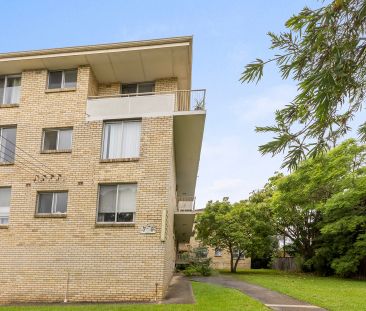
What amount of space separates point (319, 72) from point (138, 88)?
44.0 ft

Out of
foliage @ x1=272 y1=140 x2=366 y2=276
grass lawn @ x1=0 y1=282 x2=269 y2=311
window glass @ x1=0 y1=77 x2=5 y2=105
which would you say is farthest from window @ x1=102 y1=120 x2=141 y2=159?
foliage @ x1=272 y1=140 x2=366 y2=276

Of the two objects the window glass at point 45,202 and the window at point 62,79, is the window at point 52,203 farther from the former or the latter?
the window at point 62,79

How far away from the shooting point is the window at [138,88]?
1602 cm

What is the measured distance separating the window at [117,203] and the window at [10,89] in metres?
5.38

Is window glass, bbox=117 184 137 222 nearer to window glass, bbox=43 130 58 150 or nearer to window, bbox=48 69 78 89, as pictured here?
window glass, bbox=43 130 58 150

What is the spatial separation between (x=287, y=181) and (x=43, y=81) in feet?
63.1

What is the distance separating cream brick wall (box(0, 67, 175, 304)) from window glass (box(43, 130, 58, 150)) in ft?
0.91

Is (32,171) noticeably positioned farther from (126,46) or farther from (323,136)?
(323,136)

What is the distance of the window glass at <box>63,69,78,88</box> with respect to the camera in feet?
49.6

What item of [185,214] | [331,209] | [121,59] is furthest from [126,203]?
[331,209]

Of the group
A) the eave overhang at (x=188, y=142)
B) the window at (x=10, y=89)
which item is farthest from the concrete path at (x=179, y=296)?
the window at (x=10, y=89)

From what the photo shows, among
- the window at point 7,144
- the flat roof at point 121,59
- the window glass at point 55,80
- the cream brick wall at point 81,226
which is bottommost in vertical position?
the cream brick wall at point 81,226

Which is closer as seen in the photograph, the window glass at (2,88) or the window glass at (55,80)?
the window glass at (55,80)

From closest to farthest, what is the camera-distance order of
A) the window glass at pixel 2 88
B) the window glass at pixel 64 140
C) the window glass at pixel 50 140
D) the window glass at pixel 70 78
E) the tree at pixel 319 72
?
the tree at pixel 319 72, the window glass at pixel 64 140, the window glass at pixel 50 140, the window glass at pixel 70 78, the window glass at pixel 2 88
